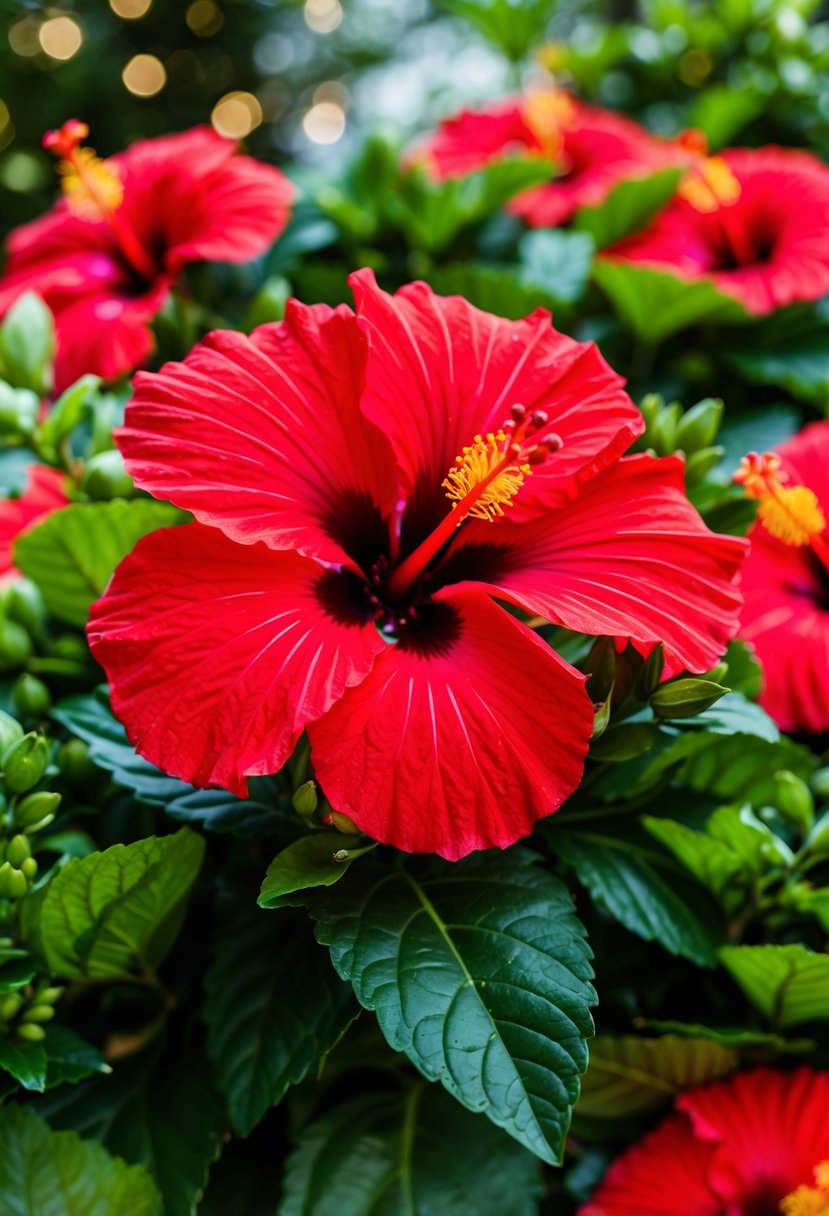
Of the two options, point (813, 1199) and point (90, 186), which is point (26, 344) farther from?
point (813, 1199)

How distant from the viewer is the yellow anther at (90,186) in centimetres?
87

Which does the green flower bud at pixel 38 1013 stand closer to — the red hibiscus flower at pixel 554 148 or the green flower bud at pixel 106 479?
the green flower bud at pixel 106 479

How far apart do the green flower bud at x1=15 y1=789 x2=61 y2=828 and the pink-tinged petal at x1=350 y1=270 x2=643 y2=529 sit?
0.26m

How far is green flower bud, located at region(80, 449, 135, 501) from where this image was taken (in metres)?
0.73

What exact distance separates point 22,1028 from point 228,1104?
12 cm

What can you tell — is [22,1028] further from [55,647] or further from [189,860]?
[55,647]

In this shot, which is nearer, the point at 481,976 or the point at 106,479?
the point at 481,976

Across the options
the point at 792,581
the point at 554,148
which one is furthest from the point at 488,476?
the point at 554,148

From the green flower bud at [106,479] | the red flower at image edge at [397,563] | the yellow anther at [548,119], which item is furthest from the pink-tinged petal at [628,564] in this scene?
the yellow anther at [548,119]

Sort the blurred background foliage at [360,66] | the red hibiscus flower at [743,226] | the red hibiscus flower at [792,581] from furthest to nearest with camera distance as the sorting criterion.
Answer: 1. the blurred background foliage at [360,66]
2. the red hibiscus flower at [743,226]
3. the red hibiscus flower at [792,581]

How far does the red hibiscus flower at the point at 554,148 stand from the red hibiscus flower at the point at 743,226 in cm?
5

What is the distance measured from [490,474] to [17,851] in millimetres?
315

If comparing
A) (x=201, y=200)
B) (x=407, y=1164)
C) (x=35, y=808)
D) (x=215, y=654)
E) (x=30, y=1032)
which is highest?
(x=201, y=200)

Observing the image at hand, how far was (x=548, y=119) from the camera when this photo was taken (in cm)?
113
